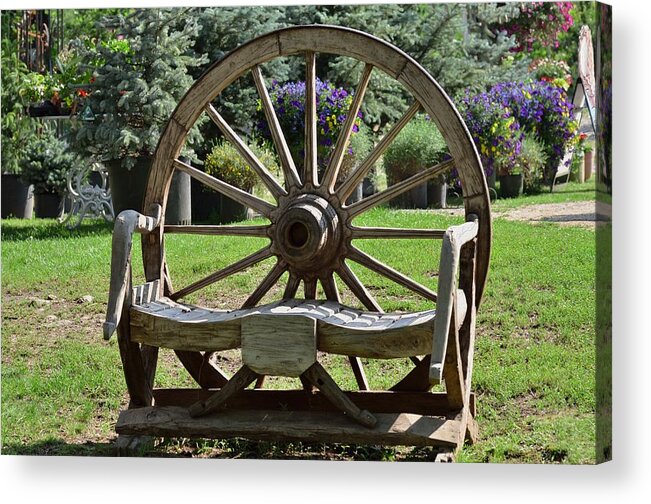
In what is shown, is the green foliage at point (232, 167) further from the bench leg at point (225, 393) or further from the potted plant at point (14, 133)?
the bench leg at point (225, 393)

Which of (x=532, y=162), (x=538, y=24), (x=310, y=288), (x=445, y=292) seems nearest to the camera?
(x=445, y=292)

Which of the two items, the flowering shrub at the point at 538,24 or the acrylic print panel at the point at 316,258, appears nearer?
the acrylic print panel at the point at 316,258

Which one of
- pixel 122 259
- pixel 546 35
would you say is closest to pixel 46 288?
pixel 122 259

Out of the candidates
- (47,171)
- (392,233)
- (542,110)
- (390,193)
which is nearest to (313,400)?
(392,233)

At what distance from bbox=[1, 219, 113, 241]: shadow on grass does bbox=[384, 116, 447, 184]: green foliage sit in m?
1.74

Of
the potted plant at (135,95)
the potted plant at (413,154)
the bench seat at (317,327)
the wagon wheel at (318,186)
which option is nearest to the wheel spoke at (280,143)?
the wagon wheel at (318,186)

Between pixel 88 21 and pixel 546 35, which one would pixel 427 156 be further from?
pixel 88 21

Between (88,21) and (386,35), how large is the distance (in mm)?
2821

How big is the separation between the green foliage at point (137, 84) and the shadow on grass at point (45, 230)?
400mm

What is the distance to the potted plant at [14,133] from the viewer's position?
5.72 metres

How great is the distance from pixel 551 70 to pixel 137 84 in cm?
324

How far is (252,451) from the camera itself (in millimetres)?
3695

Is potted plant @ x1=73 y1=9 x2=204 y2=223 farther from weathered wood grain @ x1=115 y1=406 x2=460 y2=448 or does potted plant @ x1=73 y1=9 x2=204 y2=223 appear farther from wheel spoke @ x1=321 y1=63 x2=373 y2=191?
weathered wood grain @ x1=115 y1=406 x2=460 y2=448

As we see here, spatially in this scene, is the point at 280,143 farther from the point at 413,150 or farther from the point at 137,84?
the point at 413,150
